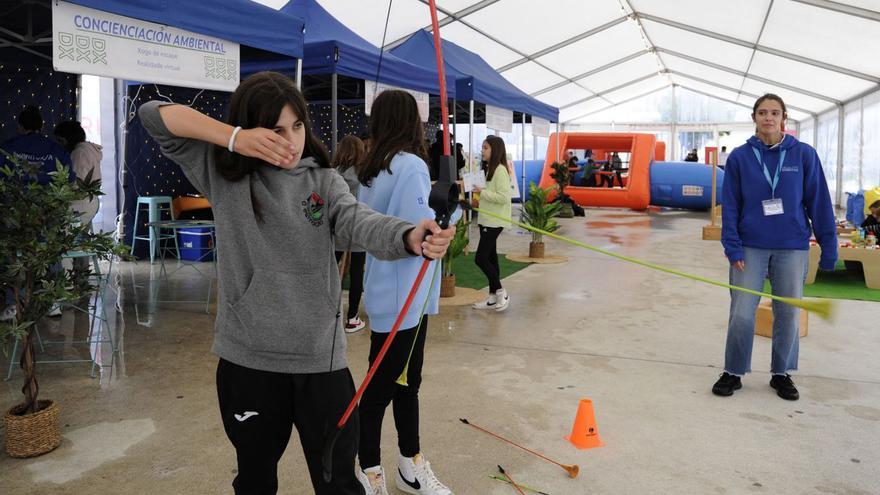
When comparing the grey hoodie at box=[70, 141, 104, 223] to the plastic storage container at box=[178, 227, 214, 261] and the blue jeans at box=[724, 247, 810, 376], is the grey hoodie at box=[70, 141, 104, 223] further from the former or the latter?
the blue jeans at box=[724, 247, 810, 376]

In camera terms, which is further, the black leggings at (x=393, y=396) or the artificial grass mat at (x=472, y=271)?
the artificial grass mat at (x=472, y=271)

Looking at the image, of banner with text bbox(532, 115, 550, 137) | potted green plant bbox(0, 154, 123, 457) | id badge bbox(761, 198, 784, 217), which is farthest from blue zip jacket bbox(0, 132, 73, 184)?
banner with text bbox(532, 115, 550, 137)

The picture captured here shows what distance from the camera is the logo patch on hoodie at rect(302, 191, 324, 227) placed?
5.35 feet

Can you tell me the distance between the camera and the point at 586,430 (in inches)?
124

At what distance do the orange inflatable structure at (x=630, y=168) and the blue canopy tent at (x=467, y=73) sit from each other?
18.2 feet

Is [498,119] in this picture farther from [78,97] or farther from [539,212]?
[78,97]

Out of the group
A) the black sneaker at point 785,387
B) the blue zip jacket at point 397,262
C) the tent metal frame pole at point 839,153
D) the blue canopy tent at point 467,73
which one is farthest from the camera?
the tent metal frame pole at point 839,153

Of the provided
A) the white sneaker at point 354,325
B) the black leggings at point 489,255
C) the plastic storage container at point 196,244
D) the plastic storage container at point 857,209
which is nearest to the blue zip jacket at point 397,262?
the white sneaker at point 354,325

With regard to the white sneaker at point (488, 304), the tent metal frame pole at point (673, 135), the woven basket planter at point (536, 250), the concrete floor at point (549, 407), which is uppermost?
the tent metal frame pole at point (673, 135)

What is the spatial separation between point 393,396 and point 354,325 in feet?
9.03

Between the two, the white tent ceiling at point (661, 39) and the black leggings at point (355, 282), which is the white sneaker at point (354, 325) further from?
the white tent ceiling at point (661, 39)

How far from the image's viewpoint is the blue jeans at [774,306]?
12.1ft

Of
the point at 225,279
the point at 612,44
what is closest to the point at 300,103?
the point at 225,279

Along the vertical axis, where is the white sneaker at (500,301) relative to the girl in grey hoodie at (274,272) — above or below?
below
